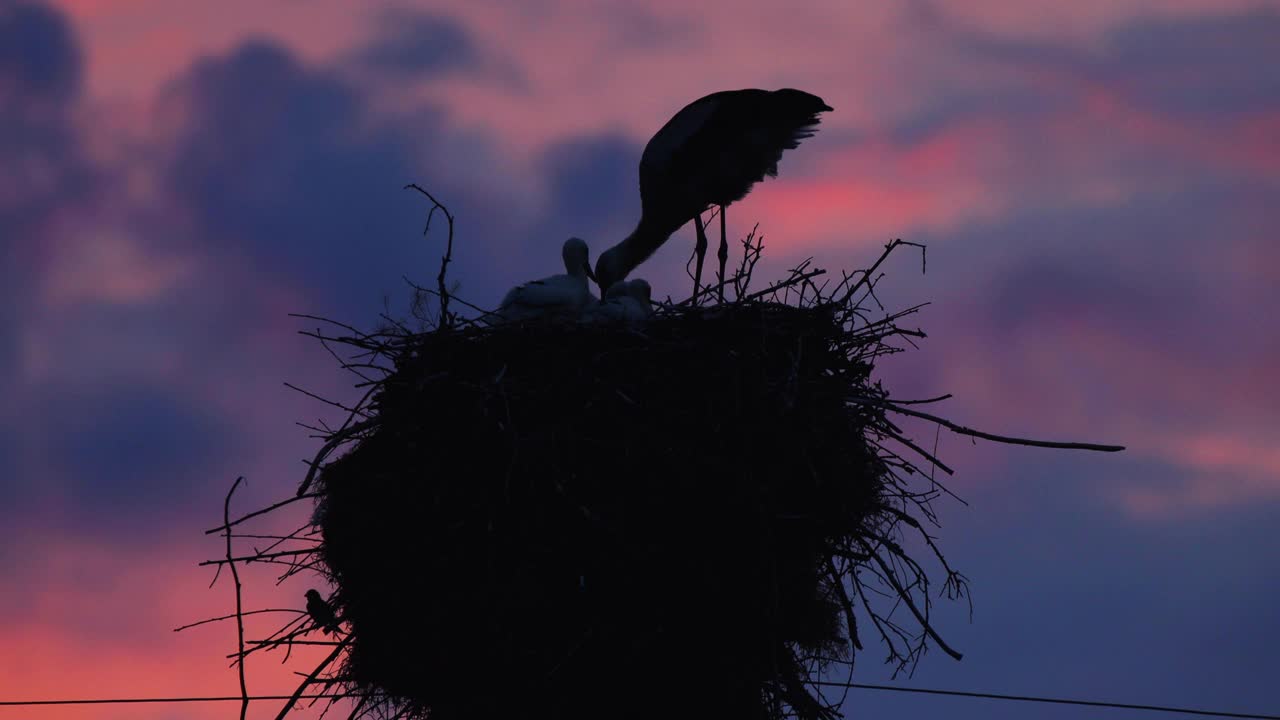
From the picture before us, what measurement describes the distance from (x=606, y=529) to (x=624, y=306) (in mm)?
2025

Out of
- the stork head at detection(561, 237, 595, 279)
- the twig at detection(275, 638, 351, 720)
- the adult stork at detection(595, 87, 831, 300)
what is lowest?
the twig at detection(275, 638, 351, 720)

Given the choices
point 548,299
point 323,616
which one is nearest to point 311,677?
point 323,616

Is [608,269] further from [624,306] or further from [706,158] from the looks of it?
[624,306]

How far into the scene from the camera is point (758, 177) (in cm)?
802

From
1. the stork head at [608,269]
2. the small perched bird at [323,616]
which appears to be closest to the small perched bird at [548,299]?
the stork head at [608,269]

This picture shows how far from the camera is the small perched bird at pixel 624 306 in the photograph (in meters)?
5.87

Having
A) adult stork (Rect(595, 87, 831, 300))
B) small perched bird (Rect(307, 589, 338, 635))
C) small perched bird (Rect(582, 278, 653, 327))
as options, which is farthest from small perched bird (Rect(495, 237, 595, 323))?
small perched bird (Rect(307, 589, 338, 635))

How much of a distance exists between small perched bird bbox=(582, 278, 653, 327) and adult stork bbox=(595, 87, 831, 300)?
0.33 meters

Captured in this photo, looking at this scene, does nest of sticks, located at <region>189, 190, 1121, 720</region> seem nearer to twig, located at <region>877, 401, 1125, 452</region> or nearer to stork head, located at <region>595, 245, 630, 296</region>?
twig, located at <region>877, 401, 1125, 452</region>

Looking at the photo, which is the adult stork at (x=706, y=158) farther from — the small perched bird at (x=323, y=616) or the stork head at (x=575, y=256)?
the small perched bird at (x=323, y=616)

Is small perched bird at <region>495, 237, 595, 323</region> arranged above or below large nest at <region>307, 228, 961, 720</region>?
Result: above

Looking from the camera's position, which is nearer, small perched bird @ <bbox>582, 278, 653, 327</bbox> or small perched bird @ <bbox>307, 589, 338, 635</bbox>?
small perched bird @ <bbox>307, 589, 338, 635</bbox>

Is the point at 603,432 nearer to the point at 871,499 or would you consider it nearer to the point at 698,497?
the point at 698,497

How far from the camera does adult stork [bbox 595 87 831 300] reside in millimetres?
7355
